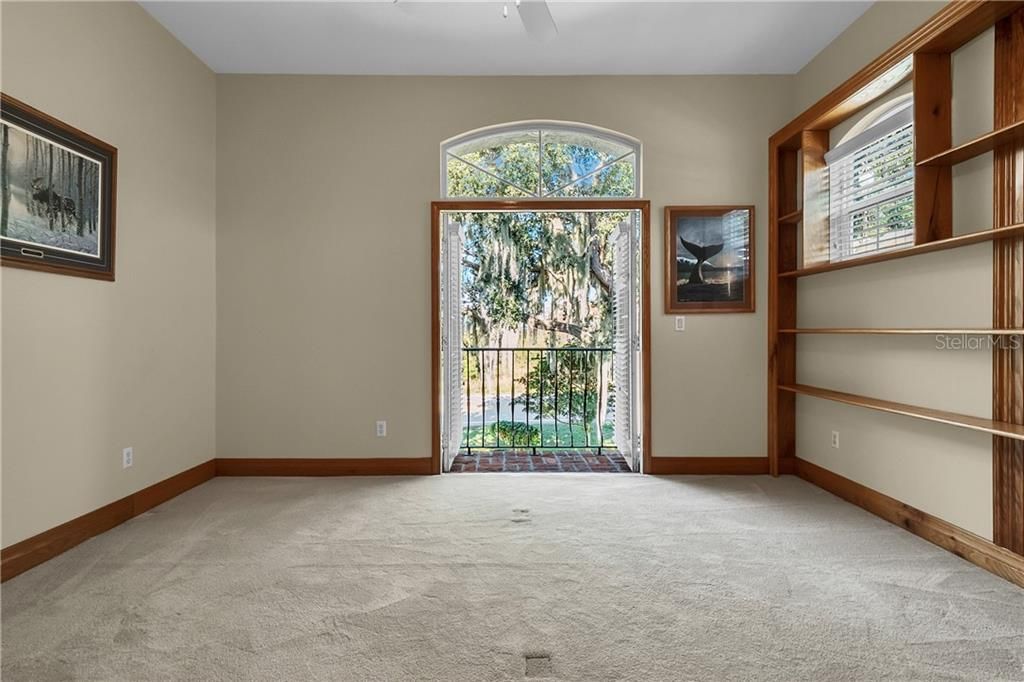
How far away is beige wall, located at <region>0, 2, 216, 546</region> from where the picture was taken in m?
2.27

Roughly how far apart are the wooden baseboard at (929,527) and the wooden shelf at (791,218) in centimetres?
171

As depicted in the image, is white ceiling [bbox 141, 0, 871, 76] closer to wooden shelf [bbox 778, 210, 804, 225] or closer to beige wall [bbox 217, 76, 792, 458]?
beige wall [bbox 217, 76, 792, 458]

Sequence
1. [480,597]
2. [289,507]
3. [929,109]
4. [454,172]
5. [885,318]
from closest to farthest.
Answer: [480,597], [929,109], [885,318], [289,507], [454,172]

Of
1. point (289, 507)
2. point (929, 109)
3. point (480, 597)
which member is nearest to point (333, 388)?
point (289, 507)

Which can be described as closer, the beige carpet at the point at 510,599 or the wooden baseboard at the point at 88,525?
the beige carpet at the point at 510,599

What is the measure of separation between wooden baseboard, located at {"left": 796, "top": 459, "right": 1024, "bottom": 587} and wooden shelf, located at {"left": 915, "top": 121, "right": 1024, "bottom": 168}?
67.2 inches

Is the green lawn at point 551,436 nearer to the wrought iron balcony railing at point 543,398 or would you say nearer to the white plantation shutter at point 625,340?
the wrought iron balcony railing at point 543,398

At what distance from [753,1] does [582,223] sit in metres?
3.63

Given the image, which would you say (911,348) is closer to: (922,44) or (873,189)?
(873,189)

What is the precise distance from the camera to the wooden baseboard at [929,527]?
2168 millimetres

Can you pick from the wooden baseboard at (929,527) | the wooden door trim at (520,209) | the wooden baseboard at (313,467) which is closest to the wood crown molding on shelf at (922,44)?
the wooden door trim at (520,209)

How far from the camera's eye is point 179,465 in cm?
336

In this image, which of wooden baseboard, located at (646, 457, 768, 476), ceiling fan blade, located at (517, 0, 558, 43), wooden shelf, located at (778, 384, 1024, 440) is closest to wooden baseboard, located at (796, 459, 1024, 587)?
wooden baseboard, located at (646, 457, 768, 476)

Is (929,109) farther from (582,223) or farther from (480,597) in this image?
(582,223)
